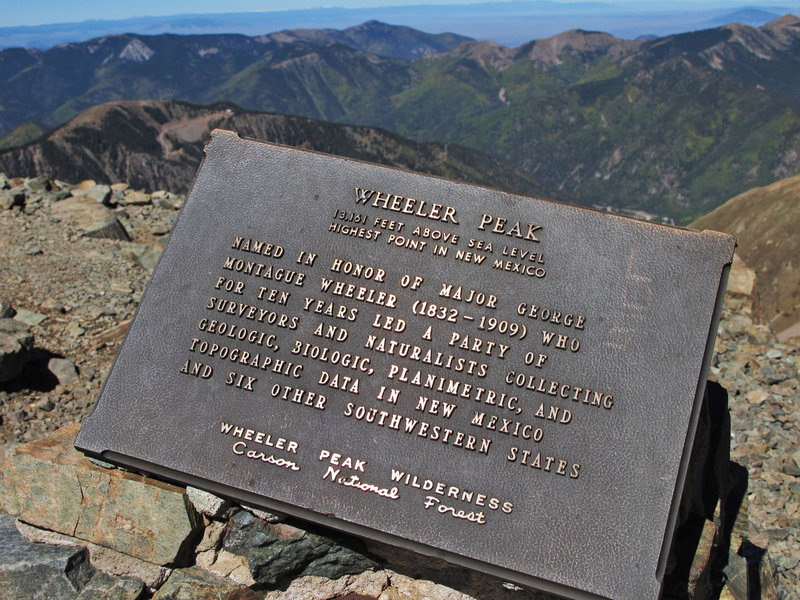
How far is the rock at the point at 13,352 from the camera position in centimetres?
723

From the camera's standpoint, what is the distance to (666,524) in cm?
397

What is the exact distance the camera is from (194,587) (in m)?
4.49

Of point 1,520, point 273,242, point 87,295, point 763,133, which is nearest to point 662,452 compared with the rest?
point 273,242

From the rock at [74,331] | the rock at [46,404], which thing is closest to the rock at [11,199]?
the rock at [74,331]

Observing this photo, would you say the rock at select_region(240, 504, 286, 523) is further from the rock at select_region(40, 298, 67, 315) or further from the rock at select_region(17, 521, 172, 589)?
the rock at select_region(40, 298, 67, 315)

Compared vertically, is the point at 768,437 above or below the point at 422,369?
above

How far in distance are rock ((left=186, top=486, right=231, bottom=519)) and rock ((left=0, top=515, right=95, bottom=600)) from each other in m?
0.88

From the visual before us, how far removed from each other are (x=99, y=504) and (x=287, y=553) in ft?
5.15

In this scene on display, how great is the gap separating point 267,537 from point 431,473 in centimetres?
135

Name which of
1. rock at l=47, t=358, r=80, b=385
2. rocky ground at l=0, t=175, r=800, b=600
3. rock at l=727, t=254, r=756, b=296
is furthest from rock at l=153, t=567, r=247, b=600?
rock at l=727, t=254, r=756, b=296

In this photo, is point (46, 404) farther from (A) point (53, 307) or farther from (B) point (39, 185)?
(B) point (39, 185)

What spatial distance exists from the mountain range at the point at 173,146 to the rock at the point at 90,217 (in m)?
102

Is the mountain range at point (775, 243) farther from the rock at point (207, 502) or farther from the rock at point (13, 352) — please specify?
the rock at point (13, 352)

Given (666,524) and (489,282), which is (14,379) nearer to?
(489,282)
